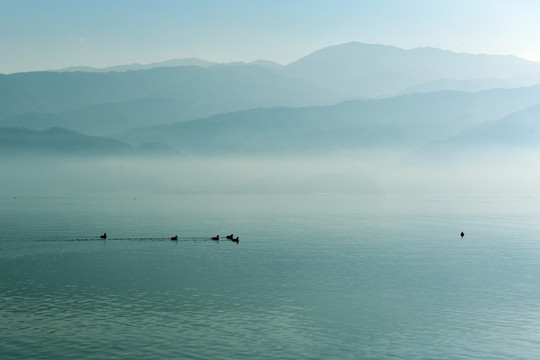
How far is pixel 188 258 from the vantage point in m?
132

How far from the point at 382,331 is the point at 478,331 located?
1193 centimetres

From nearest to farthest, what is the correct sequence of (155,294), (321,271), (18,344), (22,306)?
(18,344), (22,306), (155,294), (321,271)

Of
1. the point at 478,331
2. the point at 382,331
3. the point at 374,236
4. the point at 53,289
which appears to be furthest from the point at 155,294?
the point at 374,236

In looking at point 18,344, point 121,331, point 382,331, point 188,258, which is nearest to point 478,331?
point 382,331

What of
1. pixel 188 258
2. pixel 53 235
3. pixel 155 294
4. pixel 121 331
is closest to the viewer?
pixel 121 331

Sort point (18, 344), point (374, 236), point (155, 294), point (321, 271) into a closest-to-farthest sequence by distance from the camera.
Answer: point (18, 344), point (155, 294), point (321, 271), point (374, 236)

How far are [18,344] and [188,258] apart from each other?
6969 cm

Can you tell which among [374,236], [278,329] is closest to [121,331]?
[278,329]

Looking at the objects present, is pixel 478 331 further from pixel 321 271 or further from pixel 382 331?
pixel 321 271

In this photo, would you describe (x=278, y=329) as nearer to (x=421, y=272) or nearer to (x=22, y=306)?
(x=22, y=306)

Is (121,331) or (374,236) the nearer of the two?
(121,331)

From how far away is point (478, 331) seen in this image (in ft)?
235

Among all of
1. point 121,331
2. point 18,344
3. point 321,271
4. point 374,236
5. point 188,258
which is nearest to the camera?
point 18,344

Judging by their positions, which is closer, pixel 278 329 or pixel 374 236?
pixel 278 329
